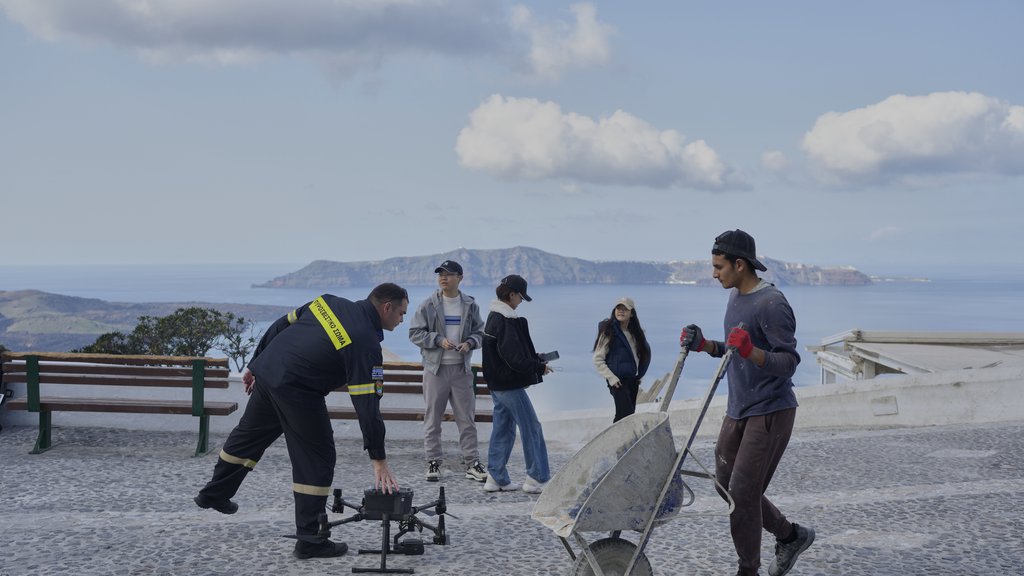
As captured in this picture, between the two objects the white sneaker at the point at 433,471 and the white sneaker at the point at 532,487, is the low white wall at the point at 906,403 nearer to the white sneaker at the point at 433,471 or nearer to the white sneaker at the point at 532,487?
the white sneaker at the point at 433,471

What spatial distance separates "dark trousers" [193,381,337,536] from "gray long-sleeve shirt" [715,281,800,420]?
7.64 feet

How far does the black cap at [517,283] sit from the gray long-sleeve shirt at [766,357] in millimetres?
2621

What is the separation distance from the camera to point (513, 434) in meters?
7.32

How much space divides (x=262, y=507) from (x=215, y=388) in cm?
349

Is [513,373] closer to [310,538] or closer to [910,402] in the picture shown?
[310,538]

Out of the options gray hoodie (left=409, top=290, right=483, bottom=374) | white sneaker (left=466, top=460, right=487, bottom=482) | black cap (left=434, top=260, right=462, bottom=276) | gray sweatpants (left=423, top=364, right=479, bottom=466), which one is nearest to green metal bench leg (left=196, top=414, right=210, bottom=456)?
gray sweatpants (left=423, top=364, right=479, bottom=466)

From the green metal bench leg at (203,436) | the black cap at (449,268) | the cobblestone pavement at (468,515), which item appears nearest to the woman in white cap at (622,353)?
the cobblestone pavement at (468,515)

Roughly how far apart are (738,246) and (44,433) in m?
7.15

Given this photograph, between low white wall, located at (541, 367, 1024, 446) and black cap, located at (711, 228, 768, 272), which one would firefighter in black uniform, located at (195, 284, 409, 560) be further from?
low white wall, located at (541, 367, 1024, 446)

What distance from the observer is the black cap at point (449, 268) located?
778 cm

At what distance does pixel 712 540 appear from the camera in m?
5.79

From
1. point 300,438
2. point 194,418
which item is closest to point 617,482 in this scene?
point 300,438

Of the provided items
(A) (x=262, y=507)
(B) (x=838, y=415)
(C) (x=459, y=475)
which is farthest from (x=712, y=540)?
(B) (x=838, y=415)

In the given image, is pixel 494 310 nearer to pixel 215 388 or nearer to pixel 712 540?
pixel 712 540
